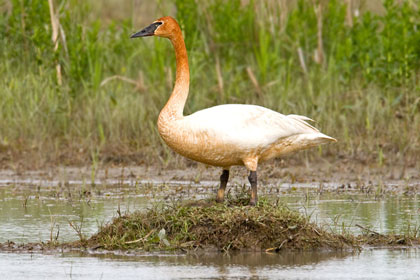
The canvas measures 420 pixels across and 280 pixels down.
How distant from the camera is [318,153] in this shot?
37.8 ft

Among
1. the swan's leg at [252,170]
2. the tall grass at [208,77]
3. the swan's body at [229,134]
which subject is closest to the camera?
the swan's body at [229,134]

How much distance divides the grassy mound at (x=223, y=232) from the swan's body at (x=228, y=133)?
50 cm

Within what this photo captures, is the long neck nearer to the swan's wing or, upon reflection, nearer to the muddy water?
the swan's wing

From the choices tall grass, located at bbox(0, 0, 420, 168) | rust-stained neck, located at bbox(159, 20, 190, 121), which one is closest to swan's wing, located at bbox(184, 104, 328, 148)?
rust-stained neck, located at bbox(159, 20, 190, 121)

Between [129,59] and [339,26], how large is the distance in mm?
3196

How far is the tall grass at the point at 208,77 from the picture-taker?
11.8 m

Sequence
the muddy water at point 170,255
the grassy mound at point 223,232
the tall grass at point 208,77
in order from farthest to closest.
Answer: the tall grass at point 208,77 < the grassy mound at point 223,232 < the muddy water at point 170,255

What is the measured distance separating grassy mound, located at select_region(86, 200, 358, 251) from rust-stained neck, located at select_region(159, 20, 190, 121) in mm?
891

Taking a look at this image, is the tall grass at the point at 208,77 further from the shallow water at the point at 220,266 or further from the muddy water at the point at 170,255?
the shallow water at the point at 220,266

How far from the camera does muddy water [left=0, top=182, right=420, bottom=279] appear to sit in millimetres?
6344

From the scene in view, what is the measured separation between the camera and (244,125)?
302 inches

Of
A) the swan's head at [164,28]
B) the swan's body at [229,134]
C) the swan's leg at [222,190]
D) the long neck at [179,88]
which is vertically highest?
the swan's head at [164,28]

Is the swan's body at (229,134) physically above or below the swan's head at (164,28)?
below

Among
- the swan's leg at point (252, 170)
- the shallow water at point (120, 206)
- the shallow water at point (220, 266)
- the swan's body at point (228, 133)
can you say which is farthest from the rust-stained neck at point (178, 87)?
the shallow water at point (220, 266)
